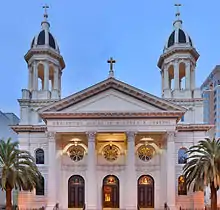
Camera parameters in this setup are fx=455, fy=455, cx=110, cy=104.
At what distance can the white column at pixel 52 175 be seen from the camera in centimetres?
4175

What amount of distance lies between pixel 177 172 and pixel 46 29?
22.0 m

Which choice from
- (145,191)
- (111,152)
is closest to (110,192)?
(145,191)

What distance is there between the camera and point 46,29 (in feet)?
173

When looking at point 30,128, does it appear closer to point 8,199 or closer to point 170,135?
point 8,199

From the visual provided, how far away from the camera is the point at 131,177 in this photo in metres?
41.6

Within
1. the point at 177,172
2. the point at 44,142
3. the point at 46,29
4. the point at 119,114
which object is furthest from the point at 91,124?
the point at 46,29

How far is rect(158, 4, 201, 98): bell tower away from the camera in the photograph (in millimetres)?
50188

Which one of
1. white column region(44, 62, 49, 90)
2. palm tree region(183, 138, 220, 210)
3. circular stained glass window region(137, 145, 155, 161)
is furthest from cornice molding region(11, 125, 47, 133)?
palm tree region(183, 138, 220, 210)

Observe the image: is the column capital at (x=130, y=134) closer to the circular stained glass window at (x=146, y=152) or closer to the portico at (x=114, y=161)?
the portico at (x=114, y=161)

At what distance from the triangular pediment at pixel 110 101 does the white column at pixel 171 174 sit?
3088 mm

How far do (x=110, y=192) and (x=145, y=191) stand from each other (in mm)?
3546

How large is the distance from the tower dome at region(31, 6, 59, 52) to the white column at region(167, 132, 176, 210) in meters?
18.5

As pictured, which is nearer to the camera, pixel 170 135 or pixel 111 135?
pixel 170 135

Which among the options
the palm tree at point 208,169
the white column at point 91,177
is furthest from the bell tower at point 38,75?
the palm tree at point 208,169
